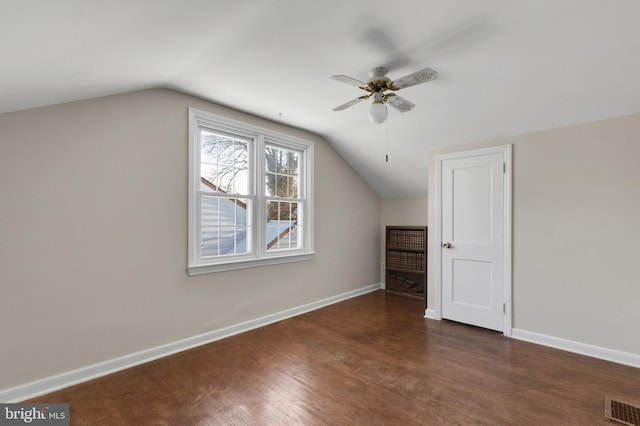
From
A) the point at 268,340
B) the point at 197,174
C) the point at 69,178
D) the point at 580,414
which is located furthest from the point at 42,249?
the point at 580,414

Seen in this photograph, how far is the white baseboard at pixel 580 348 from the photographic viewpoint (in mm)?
2688

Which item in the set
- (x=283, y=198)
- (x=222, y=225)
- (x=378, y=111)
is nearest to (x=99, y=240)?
(x=222, y=225)

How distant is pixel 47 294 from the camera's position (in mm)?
2250

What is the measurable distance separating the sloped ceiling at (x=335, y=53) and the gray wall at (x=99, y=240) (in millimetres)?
232

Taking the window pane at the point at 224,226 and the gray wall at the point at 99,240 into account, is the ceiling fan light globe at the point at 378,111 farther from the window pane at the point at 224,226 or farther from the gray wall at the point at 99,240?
the window pane at the point at 224,226

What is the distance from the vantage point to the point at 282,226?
4.03 m

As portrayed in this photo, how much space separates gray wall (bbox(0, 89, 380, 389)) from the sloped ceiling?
0.76ft

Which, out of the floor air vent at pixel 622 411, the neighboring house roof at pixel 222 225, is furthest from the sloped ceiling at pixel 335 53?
the floor air vent at pixel 622 411

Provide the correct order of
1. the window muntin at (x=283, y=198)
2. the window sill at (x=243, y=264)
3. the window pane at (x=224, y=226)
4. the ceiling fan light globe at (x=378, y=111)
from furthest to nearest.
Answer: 1. the window muntin at (x=283, y=198)
2. the window pane at (x=224, y=226)
3. the window sill at (x=243, y=264)
4. the ceiling fan light globe at (x=378, y=111)

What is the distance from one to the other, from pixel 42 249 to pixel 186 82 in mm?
1718

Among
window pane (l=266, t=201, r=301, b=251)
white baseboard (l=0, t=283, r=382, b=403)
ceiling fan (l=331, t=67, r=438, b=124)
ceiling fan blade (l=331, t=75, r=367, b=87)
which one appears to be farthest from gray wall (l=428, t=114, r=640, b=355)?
white baseboard (l=0, t=283, r=382, b=403)

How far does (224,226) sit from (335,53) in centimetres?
210

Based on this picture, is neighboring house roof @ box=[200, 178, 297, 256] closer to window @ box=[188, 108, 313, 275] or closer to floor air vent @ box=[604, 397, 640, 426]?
window @ box=[188, 108, 313, 275]

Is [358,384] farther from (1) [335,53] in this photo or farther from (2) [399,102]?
(1) [335,53]
